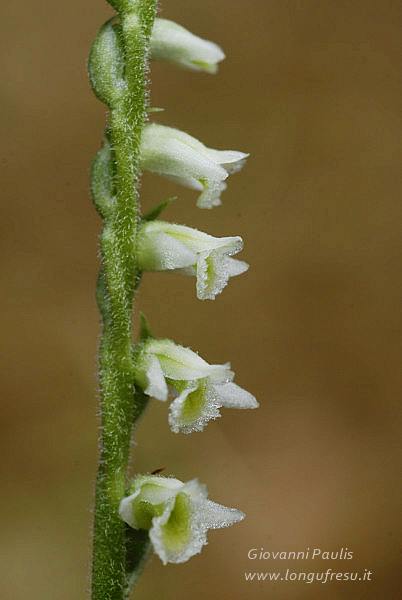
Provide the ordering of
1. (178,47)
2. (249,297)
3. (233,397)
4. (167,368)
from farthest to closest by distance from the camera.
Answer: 1. (249,297)
2. (178,47)
3. (233,397)
4. (167,368)

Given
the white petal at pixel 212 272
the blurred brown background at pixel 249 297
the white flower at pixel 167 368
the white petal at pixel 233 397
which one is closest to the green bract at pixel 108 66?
the white petal at pixel 212 272

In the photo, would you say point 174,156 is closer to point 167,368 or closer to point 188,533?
point 167,368

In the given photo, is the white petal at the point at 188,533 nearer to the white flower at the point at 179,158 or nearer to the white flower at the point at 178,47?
the white flower at the point at 179,158

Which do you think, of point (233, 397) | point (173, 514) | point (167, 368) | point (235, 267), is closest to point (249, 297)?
point (235, 267)

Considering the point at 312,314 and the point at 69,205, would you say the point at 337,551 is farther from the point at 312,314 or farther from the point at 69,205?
the point at 69,205

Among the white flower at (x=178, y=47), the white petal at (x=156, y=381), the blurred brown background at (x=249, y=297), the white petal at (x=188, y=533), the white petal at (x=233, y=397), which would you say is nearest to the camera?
the white petal at (x=188, y=533)

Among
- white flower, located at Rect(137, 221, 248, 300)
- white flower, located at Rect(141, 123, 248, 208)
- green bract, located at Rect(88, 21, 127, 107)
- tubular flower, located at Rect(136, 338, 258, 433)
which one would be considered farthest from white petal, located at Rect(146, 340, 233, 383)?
green bract, located at Rect(88, 21, 127, 107)

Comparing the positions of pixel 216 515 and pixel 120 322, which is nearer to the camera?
pixel 216 515
